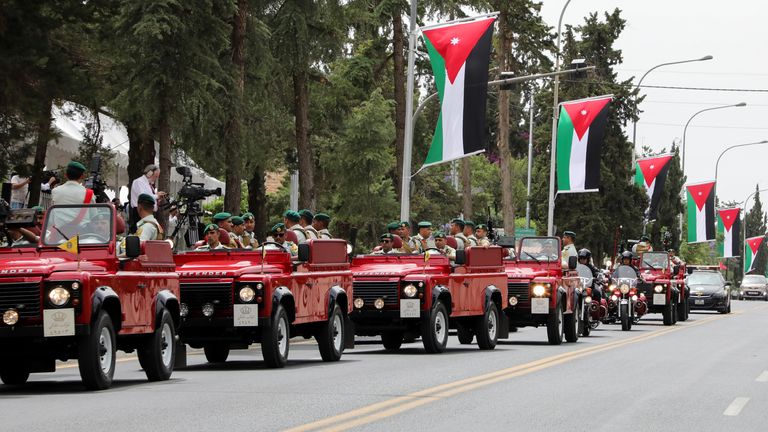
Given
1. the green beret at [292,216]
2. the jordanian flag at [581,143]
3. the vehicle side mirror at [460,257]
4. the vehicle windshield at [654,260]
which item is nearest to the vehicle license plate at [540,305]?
the vehicle side mirror at [460,257]

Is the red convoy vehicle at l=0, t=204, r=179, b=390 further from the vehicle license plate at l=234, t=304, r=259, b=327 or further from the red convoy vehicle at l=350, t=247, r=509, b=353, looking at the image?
the red convoy vehicle at l=350, t=247, r=509, b=353

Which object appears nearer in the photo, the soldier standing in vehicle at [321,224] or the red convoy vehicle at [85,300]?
the red convoy vehicle at [85,300]

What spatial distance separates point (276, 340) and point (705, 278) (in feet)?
130

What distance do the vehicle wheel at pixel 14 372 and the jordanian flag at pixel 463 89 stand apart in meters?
17.2

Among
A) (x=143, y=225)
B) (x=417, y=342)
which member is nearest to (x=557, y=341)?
(x=417, y=342)

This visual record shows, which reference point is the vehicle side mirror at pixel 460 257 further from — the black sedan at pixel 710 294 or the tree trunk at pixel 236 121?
the black sedan at pixel 710 294

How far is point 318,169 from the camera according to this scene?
54125 millimetres

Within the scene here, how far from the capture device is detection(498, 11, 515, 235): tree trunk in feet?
196

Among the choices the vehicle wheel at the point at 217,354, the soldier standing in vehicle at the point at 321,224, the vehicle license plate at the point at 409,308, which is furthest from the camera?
the vehicle license plate at the point at 409,308

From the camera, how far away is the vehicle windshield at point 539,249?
2812 centimetres

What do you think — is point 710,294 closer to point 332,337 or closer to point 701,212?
point 701,212

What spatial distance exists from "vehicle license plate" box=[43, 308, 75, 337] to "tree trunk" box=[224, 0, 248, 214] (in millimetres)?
17585

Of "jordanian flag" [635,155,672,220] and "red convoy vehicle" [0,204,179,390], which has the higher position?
"jordanian flag" [635,155,672,220]

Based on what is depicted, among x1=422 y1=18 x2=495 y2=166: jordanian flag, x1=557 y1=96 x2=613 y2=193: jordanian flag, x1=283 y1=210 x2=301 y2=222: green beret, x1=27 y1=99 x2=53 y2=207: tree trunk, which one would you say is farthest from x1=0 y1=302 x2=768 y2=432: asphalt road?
x1=557 y1=96 x2=613 y2=193: jordanian flag
